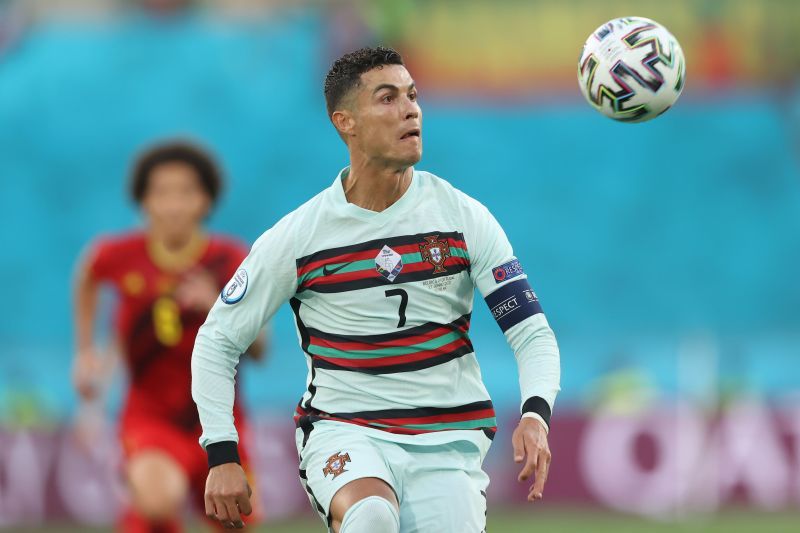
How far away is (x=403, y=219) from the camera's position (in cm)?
523

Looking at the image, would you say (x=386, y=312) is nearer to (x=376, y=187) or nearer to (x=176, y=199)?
(x=376, y=187)

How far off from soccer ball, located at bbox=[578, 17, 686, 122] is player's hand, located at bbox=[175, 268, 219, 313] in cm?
245

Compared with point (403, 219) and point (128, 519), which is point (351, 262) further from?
point (128, 519)

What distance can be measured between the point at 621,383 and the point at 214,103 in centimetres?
1020

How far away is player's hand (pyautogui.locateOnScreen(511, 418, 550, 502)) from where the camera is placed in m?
4.64

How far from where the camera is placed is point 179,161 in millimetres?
7703

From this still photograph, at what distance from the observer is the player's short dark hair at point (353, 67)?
5.27 m

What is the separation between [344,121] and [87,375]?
2.57 metres

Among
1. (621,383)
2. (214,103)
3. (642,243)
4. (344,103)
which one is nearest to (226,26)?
(214,103)

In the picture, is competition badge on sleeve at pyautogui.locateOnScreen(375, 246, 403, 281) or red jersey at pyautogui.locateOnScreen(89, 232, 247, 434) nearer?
competition badge on sleeve at pyautogui.locateOnScreen(375, 246, 403, 281)

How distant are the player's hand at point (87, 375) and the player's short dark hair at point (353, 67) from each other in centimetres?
251

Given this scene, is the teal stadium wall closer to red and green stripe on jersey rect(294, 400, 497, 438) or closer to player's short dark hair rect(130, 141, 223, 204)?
player's short dark hair rect(130, 141, 223, 204)

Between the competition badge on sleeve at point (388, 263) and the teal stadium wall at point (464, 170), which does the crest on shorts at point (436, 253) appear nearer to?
the competition badge on sleeve at point (388, 263)

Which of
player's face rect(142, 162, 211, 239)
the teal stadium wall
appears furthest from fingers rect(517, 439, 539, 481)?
the teal stadium wall
